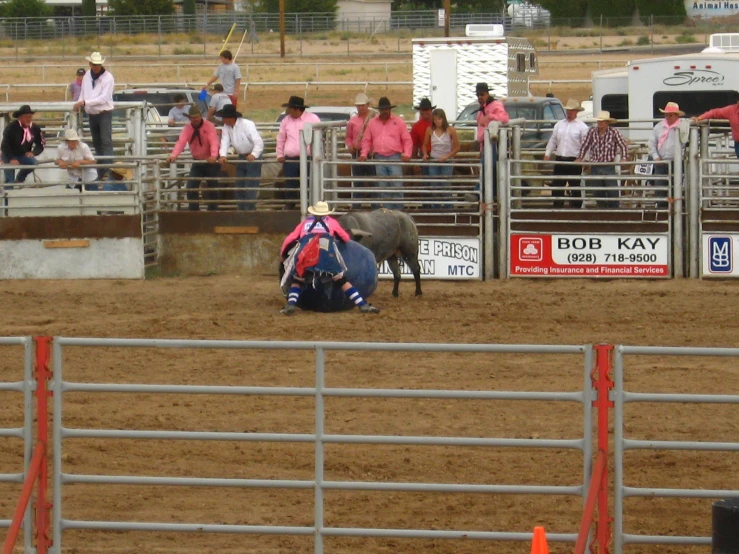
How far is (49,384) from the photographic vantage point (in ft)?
20.5

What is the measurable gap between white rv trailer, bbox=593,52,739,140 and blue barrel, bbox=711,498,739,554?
49.0 ft

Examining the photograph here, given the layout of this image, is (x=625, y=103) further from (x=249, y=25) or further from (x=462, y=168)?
(x=249, y=25)

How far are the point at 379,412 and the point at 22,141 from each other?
8844 millimetres

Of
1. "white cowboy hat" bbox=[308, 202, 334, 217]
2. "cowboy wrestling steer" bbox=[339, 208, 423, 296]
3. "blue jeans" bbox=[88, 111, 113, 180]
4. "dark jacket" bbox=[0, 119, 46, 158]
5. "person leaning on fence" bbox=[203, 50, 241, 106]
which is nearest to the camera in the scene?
"white cowboy hat" bbox=[308, 202, 334, 217]

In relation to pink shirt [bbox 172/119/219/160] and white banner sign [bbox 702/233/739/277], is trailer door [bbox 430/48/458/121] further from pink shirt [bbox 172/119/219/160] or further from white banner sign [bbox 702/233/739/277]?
white banner sign [bbox 702/233/739/277]

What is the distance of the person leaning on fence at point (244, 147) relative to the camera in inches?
639

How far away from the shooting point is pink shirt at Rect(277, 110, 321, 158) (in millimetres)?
16203

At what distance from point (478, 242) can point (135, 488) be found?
8.58m

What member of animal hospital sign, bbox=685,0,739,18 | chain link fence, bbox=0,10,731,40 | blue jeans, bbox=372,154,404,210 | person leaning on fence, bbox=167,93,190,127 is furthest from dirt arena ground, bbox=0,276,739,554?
animal hospital sign, bbox=685,0,739,18

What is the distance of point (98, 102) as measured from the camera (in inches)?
640

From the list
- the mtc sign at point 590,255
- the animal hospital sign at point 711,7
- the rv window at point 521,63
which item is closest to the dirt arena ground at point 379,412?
the mtc sign at point 590,255

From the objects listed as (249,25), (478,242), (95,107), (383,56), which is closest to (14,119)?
(95,107)

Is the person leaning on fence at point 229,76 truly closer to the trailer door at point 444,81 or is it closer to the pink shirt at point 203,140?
the pink shirt at point 203,140

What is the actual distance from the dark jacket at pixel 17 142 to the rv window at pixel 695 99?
904cm
